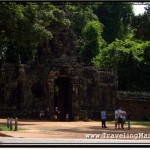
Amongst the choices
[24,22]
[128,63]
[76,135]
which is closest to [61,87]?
[128,63]

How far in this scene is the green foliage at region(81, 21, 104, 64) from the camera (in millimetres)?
51531

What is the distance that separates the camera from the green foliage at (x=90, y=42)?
51531 mm

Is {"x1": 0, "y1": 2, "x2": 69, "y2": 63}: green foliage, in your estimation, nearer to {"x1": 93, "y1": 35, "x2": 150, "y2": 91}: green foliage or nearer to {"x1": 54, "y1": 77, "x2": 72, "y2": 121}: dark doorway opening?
{"x1": 54, "y1": 77, "x2": 72, "y2": 121}: dark doorway opening

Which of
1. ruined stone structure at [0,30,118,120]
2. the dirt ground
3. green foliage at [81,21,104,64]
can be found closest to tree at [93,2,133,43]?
green foliage at [81,21,104,64]

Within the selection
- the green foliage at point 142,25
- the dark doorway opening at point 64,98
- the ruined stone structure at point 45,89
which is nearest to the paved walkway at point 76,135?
the green foliage at point 142,25

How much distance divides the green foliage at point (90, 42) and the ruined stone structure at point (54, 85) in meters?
12.8

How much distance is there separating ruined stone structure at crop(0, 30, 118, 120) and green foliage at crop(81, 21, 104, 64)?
41.9 feet

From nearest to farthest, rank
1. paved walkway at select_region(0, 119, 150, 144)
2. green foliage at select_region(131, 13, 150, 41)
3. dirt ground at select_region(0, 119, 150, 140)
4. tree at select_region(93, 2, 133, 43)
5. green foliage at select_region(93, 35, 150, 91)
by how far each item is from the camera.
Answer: paved walkway at select_region(0, 119, 150, 144)
dirt ground at select_region(0, 119, 150, 140)
green foliage at select_region(131, 13, 150, 41)
green foliage at select_region(93, 35, 150, 91)
tree at select_region(93, 2, 133, 43)

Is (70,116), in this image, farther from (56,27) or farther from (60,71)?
(56,27)

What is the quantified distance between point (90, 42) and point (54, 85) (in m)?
15.4

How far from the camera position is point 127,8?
60.8m

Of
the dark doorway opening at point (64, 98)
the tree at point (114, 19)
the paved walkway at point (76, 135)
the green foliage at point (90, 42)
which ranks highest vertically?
the tree at point (114, 19)

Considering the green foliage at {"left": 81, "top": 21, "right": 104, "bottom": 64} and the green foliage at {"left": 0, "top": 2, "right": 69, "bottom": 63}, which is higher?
the green foliage at {"left": 81, "top": 21, "right": 104, "bottom": 64}

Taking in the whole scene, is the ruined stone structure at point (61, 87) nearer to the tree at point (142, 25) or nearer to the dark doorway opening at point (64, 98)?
the dark doorway opening at point (64, 98)
